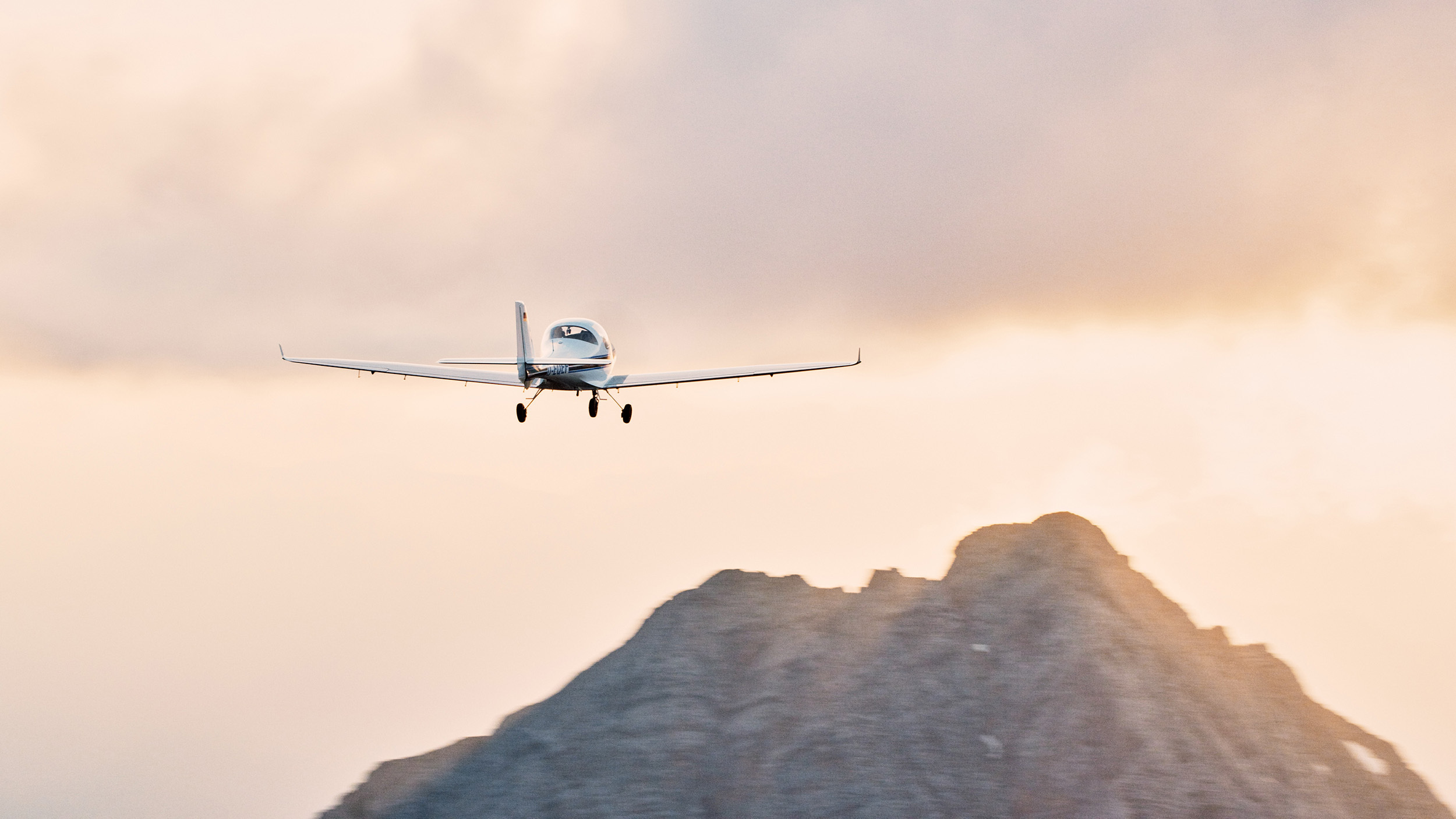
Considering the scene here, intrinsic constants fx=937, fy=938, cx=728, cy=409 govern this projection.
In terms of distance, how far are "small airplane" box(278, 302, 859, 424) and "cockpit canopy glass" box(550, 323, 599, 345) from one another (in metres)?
0.03

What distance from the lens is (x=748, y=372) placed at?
4412cm

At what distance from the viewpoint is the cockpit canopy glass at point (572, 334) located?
42688 mm

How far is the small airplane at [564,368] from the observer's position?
39188 mm

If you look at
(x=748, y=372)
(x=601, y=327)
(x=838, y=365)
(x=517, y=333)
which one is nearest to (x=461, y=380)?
(x=517, y=333)

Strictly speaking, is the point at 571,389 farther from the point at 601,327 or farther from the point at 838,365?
the point at 838,365

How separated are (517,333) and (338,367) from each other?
24.8 feet

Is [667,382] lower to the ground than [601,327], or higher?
lower

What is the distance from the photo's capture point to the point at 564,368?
1551 inches

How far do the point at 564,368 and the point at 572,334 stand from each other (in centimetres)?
391

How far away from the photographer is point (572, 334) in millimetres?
42906

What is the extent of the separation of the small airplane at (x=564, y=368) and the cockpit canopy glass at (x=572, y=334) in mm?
27

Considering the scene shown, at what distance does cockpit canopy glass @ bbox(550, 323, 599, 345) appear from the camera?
4269 centimetres

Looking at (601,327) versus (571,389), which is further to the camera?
(601,327)

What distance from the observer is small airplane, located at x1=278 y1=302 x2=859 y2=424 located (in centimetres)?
3919
